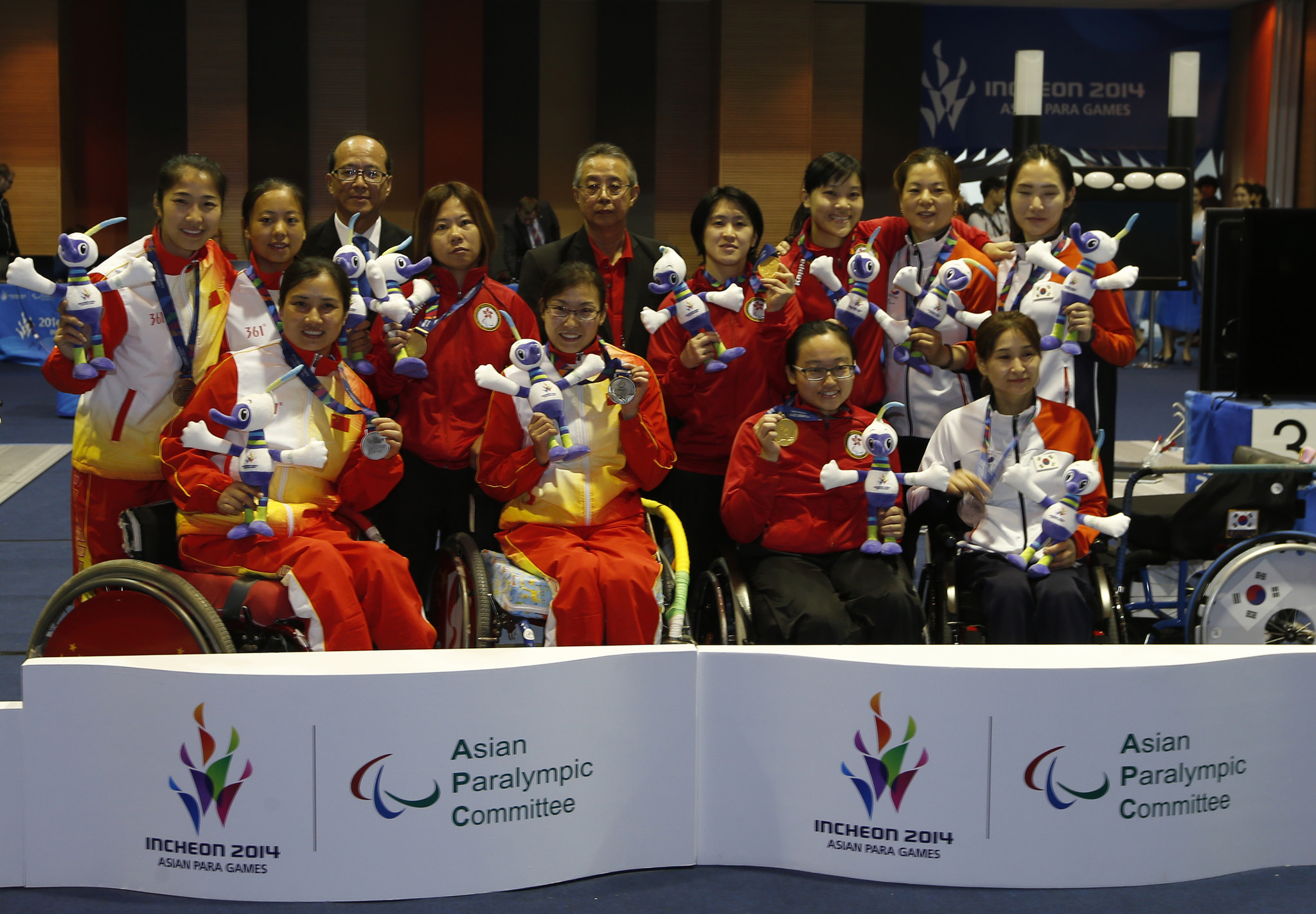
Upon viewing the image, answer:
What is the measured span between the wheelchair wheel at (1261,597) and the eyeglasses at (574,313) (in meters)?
1.73

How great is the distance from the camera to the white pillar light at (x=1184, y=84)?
4512mm

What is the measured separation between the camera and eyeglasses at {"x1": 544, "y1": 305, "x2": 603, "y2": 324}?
3.12 meters

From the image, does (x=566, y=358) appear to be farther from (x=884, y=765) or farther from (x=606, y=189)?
(x=884, y=765)

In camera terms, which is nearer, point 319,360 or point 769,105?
point 319,360

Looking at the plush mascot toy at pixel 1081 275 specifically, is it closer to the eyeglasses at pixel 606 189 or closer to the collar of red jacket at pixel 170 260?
the eyeglasses at pixel 606 189

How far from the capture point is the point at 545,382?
3010 millimetres

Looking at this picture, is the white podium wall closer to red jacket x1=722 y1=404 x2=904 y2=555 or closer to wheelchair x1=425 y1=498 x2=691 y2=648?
wheelchair x1=425 y1=498 x2=691 y2=648

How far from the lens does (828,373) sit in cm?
319

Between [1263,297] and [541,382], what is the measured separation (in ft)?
8.07

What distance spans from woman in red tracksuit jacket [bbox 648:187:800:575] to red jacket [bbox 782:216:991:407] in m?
0.08

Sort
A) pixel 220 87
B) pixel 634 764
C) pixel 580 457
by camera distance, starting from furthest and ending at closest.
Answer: pixel 220 87
pixel 580 457
pixel 634 764

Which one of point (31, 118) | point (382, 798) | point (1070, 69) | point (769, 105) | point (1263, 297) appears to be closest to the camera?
point (382, 798)

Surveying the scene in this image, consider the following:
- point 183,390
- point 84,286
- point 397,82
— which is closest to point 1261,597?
point 183,390

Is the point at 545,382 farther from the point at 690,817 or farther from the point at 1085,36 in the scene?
the point at 1085,36
